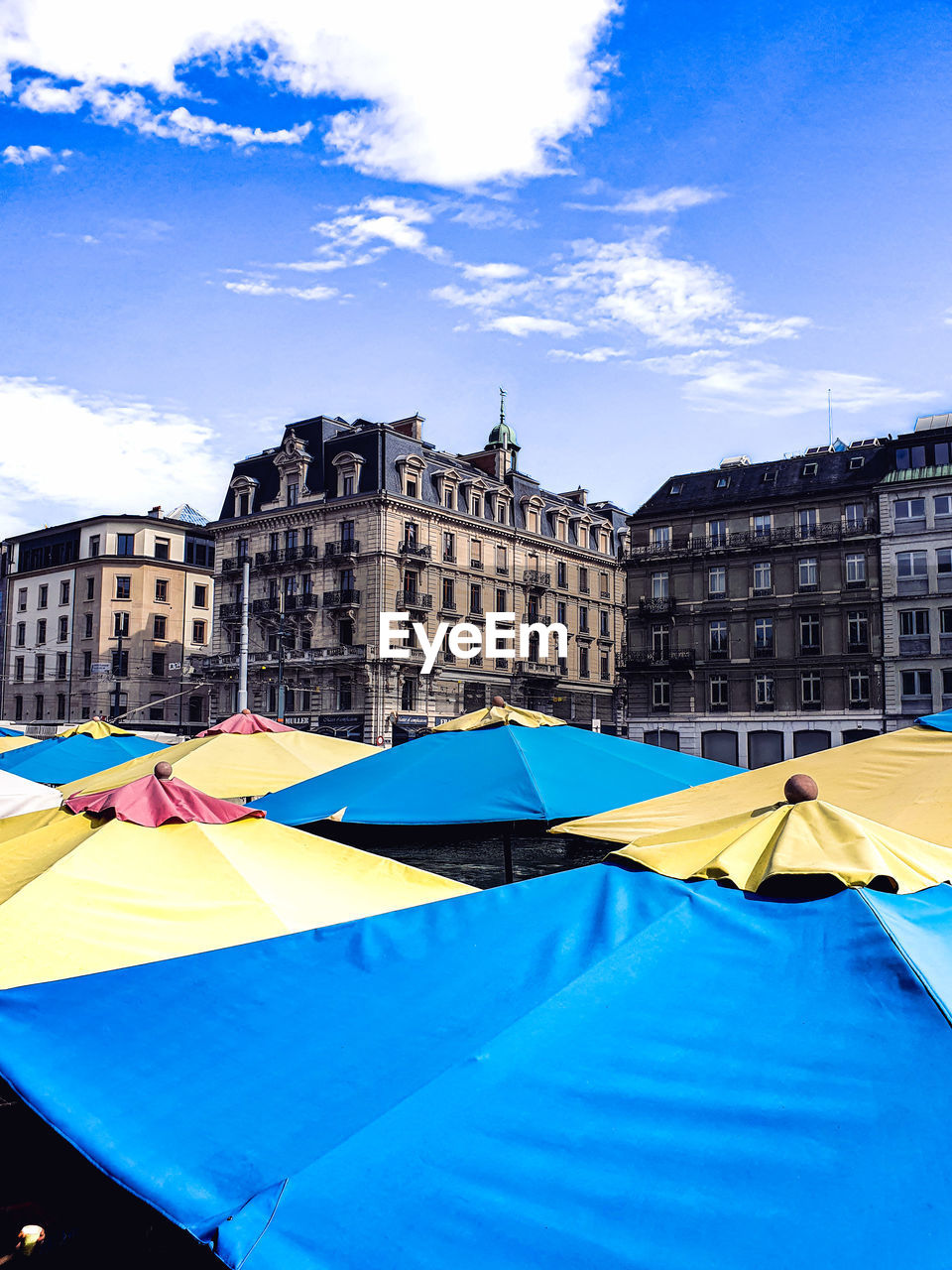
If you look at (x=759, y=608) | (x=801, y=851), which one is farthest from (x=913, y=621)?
(x=801, y=851)

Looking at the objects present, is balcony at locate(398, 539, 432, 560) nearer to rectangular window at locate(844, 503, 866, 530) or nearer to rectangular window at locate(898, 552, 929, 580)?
rectangular window at locate(844, 503, 866, 530)

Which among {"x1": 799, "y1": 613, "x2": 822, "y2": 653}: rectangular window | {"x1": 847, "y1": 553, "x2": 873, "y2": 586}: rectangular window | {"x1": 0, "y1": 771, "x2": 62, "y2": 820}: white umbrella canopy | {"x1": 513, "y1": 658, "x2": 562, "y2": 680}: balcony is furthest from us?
{"x1": 513, "y1": 658, "x2": 562, "y2": 680}: balcony

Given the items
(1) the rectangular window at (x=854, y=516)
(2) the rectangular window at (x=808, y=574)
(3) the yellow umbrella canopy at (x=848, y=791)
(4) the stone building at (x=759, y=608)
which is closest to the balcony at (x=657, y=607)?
(4) the stone building at (x=759, y=608)

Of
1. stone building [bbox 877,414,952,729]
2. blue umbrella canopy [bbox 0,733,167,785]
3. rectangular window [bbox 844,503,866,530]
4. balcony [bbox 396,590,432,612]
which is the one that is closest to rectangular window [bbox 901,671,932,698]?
stone building [bbox 877,414,952,729]

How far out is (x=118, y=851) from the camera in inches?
226

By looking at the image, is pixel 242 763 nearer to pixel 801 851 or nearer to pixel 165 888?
pixel 165 888

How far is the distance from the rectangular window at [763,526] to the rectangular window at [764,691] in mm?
7479

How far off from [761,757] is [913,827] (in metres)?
46.6

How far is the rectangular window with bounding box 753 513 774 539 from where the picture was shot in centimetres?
5116

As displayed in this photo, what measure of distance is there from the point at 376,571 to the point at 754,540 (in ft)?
66.5

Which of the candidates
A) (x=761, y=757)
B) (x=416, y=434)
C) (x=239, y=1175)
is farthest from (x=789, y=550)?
(x=239, y=1175)

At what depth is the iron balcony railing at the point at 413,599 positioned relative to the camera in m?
53.6

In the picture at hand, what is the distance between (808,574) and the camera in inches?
1960

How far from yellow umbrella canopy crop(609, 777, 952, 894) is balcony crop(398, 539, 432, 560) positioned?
166 ft
